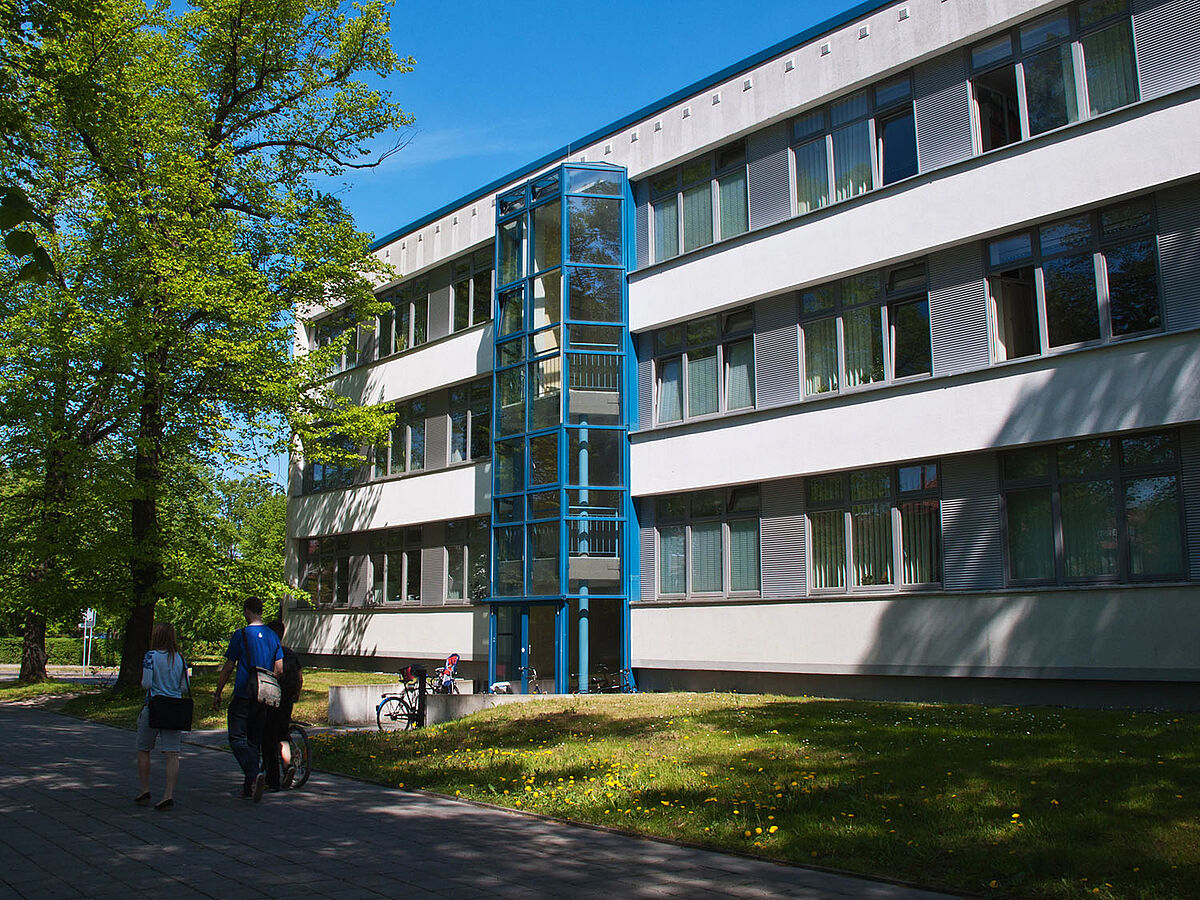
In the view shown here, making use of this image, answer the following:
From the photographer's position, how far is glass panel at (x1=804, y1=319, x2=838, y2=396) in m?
20.5

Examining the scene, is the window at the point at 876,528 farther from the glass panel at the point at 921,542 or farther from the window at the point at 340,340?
the window at the point at 340,340

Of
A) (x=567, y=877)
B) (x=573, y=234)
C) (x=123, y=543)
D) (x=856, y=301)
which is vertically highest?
(x=573, y=234)

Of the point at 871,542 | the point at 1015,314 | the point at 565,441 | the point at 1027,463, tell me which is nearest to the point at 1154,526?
the point at 1027,463

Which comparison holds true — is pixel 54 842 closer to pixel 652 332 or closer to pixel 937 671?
pixel 937 671

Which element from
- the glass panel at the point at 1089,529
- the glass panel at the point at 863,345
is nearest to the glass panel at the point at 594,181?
the glass panel at the point at 863,345

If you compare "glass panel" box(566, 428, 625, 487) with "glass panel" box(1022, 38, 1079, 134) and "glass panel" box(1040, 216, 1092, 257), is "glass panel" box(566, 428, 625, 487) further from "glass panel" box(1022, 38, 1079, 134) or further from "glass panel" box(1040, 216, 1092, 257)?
"glass panel" box(1022, 38, 1079, 134)

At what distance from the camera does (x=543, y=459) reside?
24047mm

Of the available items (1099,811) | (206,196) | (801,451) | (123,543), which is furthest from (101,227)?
(1099,811)

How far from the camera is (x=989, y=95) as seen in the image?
1862cm

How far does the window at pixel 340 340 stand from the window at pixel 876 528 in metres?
13.7

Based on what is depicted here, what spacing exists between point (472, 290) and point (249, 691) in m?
19.8

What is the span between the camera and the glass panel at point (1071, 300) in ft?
55.3

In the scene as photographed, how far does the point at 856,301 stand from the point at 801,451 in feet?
9.66

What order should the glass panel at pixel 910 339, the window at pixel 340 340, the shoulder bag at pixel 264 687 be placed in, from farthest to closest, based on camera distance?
1. the window at pixel 340 340
2. the glass panel at pixel 910 339
3. the shoulder bag at pixel 264 687
